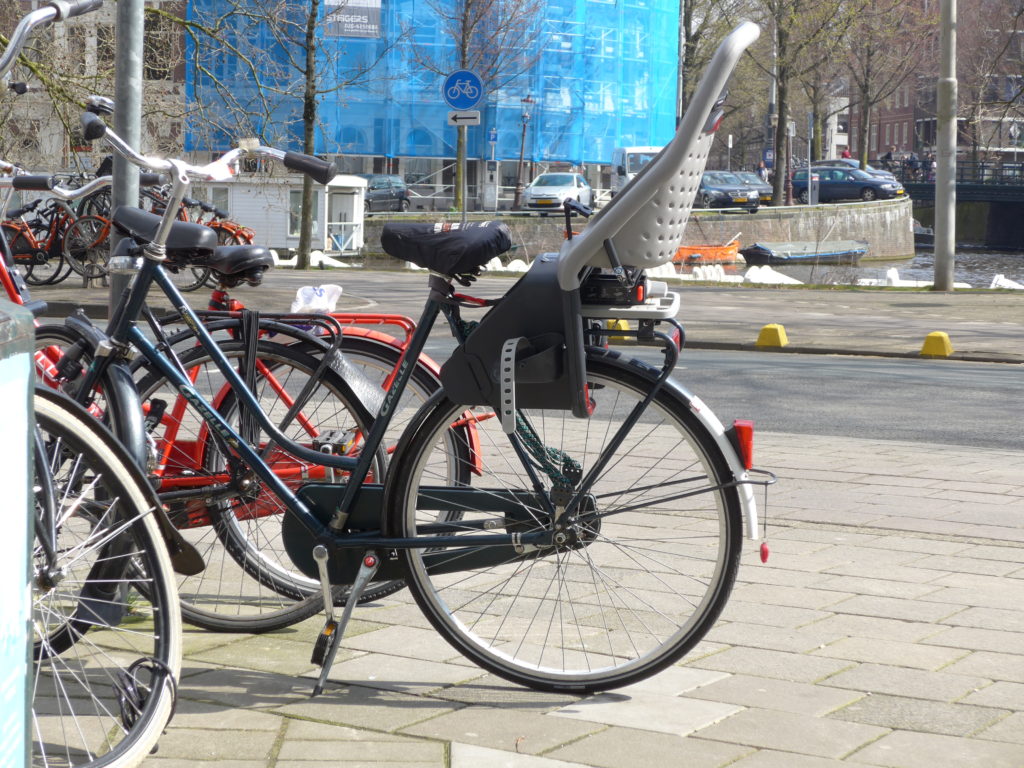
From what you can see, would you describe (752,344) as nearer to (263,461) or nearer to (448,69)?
(263,461)

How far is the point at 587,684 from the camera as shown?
3.53 m

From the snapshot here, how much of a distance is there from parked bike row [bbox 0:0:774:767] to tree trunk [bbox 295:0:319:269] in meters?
23.8

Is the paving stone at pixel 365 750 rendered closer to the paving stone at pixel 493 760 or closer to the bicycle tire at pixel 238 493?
the paving stone at pixel 493 760

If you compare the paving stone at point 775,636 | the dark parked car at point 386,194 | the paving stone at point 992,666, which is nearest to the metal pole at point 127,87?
the paving stone at point 775,636

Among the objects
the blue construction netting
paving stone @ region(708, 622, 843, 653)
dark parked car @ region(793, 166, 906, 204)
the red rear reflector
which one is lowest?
paving stone @ region(708, 622, 843, 653)

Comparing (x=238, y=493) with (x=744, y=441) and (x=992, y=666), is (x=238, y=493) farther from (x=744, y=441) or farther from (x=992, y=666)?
(x=992, y=666)

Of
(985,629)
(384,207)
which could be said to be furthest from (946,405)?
(384,207)

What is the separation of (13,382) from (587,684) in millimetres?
1921

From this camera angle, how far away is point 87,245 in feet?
59.2

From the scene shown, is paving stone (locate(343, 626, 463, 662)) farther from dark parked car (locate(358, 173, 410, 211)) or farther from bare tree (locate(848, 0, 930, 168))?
bare tree (locate(848, 0, 930, 168))

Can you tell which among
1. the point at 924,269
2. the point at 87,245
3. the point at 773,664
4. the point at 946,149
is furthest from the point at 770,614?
the point at 924,269

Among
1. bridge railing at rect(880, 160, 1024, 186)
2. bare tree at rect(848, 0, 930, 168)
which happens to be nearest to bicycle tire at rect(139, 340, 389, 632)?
bare tree at rect(848, 0, 930, 168)

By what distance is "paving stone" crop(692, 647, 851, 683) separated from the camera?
368 centimetres

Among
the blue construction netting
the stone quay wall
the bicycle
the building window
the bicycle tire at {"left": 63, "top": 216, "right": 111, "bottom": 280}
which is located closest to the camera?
the bicycle
